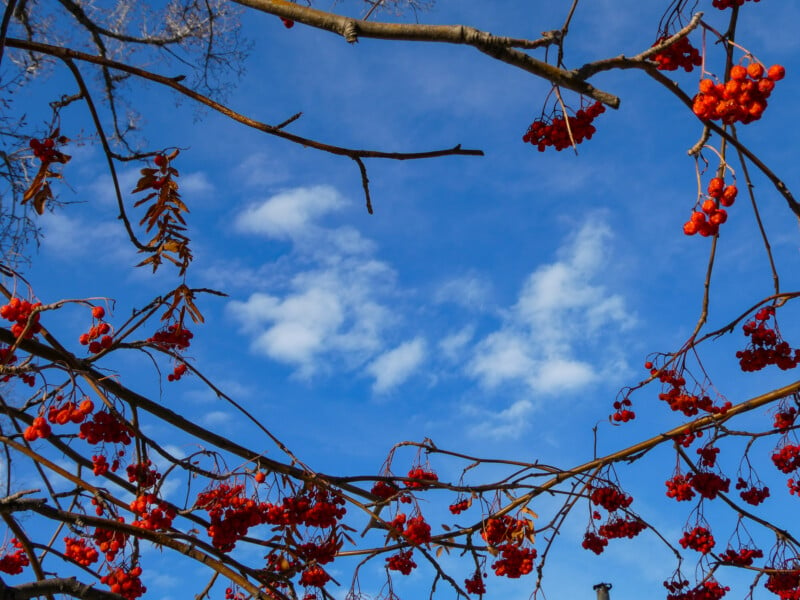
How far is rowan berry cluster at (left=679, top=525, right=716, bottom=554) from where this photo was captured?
5137 mm

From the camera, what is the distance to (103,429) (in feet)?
11.1

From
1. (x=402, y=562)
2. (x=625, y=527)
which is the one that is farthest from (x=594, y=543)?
(x=402, y=562)

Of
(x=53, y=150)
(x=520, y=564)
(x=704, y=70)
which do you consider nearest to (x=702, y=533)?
(x=520, y=564)

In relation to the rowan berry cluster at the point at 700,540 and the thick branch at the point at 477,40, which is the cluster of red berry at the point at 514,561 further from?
the thick branch at the point at 477,40

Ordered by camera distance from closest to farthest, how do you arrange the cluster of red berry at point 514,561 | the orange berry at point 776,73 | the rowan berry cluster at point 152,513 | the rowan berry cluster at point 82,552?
the orange berry at point 776,73 → the rowan berry cluster at point 152,513 → the rowan berry cluster at point 82,552 → the cluster of red berry at point 514,561

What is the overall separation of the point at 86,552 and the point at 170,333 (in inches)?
44.1

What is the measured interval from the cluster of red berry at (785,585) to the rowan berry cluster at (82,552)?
4.24m

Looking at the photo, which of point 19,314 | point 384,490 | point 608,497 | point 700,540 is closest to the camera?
point 19,314

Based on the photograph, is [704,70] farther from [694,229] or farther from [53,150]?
[53,150]

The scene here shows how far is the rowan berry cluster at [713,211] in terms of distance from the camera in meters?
2.96

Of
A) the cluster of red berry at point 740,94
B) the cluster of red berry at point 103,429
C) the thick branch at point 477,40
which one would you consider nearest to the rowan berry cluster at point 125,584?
the cluster of red berry at point 103,429

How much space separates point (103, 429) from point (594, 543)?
3458 mm

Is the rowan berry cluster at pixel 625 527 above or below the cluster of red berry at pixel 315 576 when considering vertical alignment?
above

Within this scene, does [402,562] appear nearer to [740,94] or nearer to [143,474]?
[143,474]
